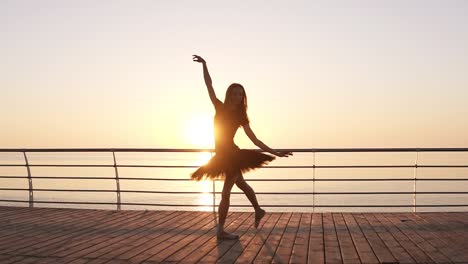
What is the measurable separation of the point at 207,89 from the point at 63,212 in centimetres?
424

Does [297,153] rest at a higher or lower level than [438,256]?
higher

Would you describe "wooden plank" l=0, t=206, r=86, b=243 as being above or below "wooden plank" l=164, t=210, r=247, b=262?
below

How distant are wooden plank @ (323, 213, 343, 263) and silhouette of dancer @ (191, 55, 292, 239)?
107 cm

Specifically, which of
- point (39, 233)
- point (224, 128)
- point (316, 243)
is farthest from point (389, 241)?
point (39, 233)

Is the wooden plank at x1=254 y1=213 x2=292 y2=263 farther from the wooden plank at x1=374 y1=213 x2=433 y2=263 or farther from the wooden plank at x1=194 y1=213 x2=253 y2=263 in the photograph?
the wooden plank at x1=374 y1=213 x2=433 y2=263

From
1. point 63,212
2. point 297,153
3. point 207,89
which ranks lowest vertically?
point 63,212

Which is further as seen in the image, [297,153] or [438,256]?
[297,153]

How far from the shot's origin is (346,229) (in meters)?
6.94

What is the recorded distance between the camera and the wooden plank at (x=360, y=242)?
5.19m

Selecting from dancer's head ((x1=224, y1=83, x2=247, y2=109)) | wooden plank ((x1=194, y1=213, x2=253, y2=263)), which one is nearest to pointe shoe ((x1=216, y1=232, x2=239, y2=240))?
wooden plank ((x1=194, y1=213, x2=253, y2=263))

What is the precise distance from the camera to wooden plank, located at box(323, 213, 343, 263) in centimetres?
521

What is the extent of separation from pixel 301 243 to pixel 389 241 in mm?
1045

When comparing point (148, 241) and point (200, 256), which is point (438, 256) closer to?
point (200, 256)

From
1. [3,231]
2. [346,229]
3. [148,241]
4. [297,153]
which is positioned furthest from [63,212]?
[346,229]
